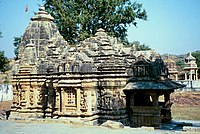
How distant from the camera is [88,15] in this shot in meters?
26.2

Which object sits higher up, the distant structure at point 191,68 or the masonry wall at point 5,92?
the distant structure at point 191,68

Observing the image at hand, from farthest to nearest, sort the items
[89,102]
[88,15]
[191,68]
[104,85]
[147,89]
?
1. [191,68]
2. [88,15]
3. [104,85]
4. [89,102]
5. [147,89]

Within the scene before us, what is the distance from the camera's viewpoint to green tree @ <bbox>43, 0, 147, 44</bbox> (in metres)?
26.1

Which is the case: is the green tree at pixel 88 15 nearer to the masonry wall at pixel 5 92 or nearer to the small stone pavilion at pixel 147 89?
the masonry wall at pixel 5 92

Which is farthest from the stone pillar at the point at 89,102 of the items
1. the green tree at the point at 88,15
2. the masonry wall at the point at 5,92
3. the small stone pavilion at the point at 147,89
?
the masonry wall at the point at 5,92

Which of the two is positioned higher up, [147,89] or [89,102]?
[147,89]

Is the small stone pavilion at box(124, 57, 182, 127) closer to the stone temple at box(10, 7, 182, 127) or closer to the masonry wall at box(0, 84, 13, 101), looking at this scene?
the stone temple at box(10, 7, 182, 127)

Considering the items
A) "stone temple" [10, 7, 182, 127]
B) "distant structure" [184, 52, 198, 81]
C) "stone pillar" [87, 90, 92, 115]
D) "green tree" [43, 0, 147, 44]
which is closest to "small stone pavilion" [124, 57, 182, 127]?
"stone temple" [10, 7, 182, 127]

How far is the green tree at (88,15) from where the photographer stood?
26.1 m

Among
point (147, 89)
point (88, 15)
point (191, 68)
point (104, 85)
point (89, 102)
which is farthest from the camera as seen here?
point (191, 68)

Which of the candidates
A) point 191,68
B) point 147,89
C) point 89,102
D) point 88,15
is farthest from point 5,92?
point 191,68

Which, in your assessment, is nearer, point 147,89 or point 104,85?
point 147,89

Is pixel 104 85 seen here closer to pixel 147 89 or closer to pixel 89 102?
pixel 89 102

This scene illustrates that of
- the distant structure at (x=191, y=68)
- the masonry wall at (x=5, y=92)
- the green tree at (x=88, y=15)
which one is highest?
the green tree at (x=88, y=15)
